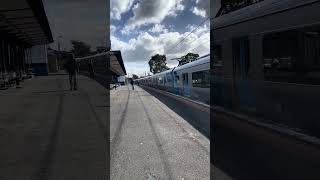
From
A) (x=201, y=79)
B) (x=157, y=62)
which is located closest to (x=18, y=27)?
(x=201, y=79)

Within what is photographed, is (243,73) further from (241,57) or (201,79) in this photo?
(201,79)

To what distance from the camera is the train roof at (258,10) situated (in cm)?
872

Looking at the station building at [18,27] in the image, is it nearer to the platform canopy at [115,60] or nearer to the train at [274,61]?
the platform canopy at [115,60]

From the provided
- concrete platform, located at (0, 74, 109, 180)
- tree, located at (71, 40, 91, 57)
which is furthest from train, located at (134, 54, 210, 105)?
tree, located at (71, 40, 91, 57)

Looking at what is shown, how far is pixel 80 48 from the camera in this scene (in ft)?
29.5

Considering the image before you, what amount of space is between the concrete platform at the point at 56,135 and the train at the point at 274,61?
420 centimetres

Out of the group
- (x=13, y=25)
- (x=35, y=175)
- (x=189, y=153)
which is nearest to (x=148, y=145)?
(x=189, y=153)

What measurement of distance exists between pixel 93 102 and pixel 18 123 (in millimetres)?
2950

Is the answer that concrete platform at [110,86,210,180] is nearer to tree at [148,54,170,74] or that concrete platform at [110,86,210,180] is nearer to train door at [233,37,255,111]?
train door at [233,37,255,111]

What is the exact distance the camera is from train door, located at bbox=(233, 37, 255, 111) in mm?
11633

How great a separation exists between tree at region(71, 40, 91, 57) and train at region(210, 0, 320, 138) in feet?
14.3

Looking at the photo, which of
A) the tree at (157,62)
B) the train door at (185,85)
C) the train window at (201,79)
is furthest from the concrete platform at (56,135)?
the tree at (157,62)

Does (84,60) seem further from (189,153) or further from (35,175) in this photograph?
(35,175)

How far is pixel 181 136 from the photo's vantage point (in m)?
9.65
